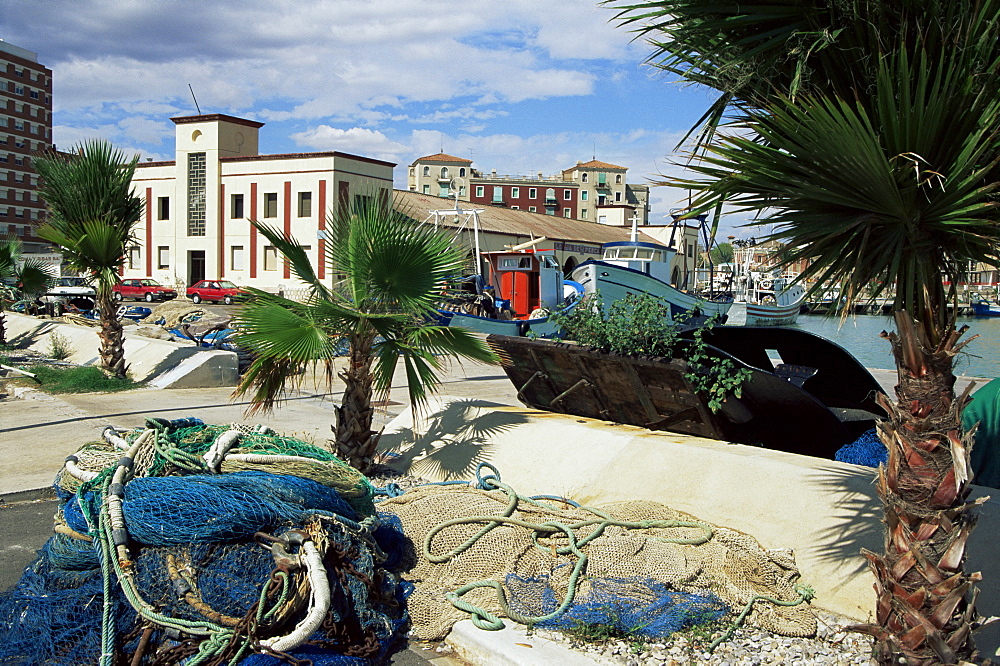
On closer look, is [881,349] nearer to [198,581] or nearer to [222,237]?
[222,237]

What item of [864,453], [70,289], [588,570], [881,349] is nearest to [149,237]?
[70,289]

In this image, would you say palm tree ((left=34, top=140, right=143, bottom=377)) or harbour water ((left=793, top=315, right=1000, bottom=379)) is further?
harbour water ((left=793, top=315, right=1000, bottom=379))

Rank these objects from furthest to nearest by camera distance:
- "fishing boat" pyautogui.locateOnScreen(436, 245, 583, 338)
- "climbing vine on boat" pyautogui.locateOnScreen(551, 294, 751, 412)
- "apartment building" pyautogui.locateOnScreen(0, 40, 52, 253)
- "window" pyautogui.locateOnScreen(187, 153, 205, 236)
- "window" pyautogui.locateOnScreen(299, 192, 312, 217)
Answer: "apartment building" pyautogui.locateOnScreen(0, 40, 52, 253) → "window" pyautogui.locateOnScreen(187, 153, 205, 236) → "window" pyautogui.locateOnScreen(299, 192, 312, 217) → "fishing boat" pyautogui.locateOnScreen(436, 245, 583, 338) → "climbing vine on boat" pyautogui.locateOnScreen(551, 294, 751, 412)

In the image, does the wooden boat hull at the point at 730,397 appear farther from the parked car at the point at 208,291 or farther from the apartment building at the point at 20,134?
the apartment building at the point at 20,134

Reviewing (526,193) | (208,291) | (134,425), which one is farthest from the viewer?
(526,193)

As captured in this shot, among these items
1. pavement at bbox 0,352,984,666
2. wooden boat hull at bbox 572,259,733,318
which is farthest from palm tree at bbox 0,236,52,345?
wooden boat hull at bbox 572,259,733,318

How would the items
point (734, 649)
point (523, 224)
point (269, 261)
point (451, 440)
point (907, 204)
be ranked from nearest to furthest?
point (907, 204) → point (734, 649) → point (451, 440) → point (269, 261) → point (523, 224)

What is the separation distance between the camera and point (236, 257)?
4788 centimetres

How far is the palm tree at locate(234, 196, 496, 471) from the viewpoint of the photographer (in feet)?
23.9

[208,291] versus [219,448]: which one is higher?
[208,291]

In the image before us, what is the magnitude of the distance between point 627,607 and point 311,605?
1768mm

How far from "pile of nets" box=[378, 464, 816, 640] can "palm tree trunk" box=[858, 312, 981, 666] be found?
4.11 feet

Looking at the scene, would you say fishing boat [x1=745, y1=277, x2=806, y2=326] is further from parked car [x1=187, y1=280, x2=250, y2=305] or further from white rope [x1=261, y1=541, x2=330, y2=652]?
white rope [x1=261, y1=541, x2=330, y2=652]

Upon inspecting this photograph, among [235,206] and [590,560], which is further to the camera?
[235,206]
